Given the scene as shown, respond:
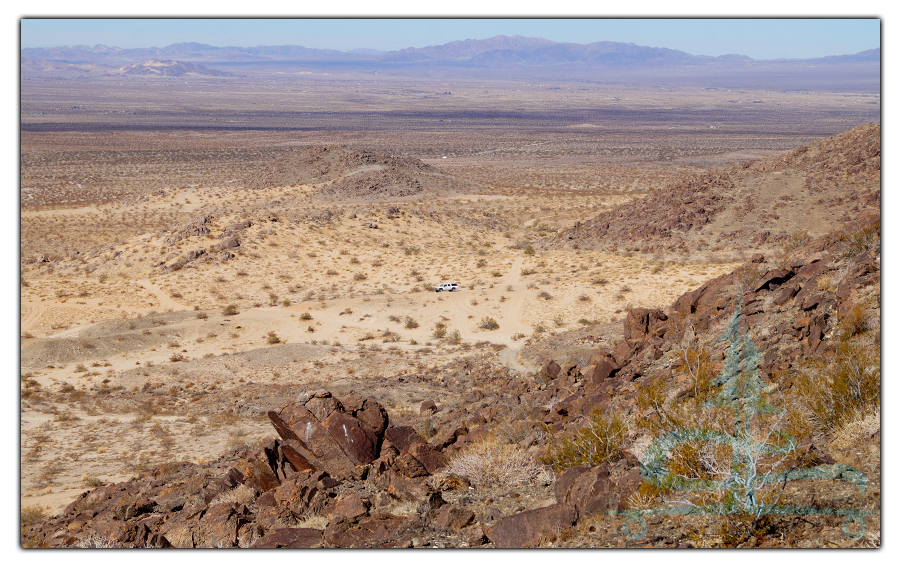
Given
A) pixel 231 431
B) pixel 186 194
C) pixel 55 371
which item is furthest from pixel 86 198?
pixel 231 431

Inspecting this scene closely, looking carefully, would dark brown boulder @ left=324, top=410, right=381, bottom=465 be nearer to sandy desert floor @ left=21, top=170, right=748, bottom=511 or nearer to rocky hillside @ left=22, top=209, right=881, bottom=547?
rocky hillside @ left=22, top=209, right=881, bottom=547

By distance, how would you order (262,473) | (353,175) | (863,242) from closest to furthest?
1. (262,473)
2. (863,242)
3. (353,175)

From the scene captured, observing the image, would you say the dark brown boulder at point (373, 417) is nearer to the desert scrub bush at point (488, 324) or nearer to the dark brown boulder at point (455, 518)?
the dark brown boulder at point (455, 518)

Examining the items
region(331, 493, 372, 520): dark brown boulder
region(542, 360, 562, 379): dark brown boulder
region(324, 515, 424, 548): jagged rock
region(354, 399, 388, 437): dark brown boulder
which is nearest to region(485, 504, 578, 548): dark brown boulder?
region(324, 515, 424, 548): jagged rock

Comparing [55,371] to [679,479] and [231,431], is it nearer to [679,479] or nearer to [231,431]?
[231,431]

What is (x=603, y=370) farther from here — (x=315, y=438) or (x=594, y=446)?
(x=315, y=438)

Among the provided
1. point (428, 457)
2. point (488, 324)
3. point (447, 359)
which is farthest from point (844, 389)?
point (488, 324)
